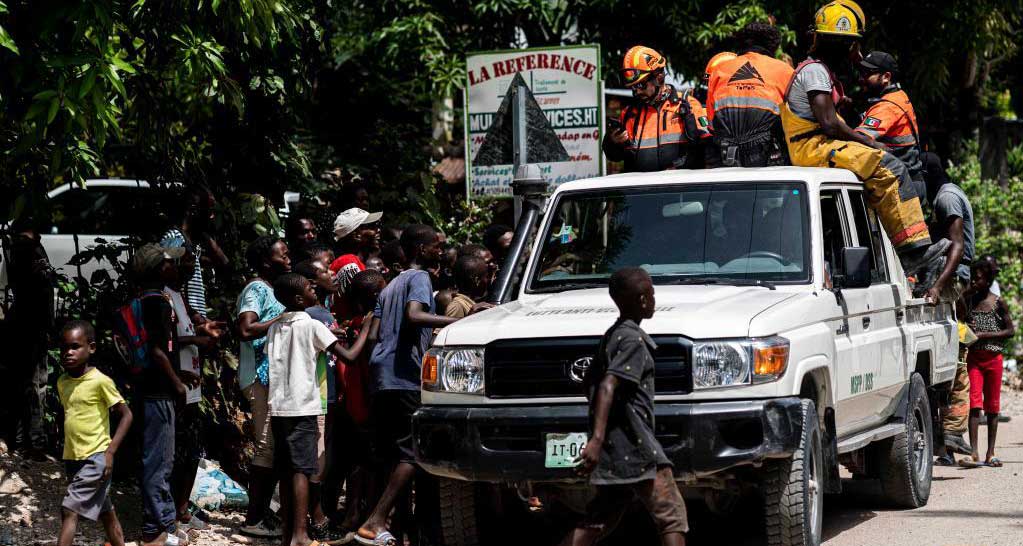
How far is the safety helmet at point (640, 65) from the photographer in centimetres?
907

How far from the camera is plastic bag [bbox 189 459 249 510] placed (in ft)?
28.1

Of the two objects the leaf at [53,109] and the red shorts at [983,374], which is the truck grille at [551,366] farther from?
the red shorts at [983,374]

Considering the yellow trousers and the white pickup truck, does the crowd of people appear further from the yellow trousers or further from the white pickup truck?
the white pickup truck

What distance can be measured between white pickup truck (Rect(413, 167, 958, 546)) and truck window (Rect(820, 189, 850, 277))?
0.04ft

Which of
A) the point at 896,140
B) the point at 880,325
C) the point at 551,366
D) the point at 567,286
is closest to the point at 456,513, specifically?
the point at 551,366

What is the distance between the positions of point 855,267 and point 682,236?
974 mm

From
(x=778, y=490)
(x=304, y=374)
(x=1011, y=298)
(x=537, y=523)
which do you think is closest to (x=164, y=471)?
(x=304, y=374)

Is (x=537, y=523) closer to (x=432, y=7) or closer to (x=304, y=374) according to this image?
(x=304, y=374)

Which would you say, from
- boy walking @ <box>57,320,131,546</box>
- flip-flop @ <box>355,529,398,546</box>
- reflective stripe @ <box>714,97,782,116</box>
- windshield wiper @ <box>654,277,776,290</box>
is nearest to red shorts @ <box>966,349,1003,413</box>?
reflective stripe @ <box>714,97,782,116</box>

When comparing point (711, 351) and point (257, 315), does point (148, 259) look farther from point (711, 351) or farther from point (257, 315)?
point (711, 351)

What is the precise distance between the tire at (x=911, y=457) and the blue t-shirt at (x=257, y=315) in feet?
12.7

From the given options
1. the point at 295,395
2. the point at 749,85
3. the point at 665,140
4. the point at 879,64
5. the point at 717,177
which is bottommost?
the point at 295,395

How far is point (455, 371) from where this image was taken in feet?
22.3

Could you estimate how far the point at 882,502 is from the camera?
908cm
